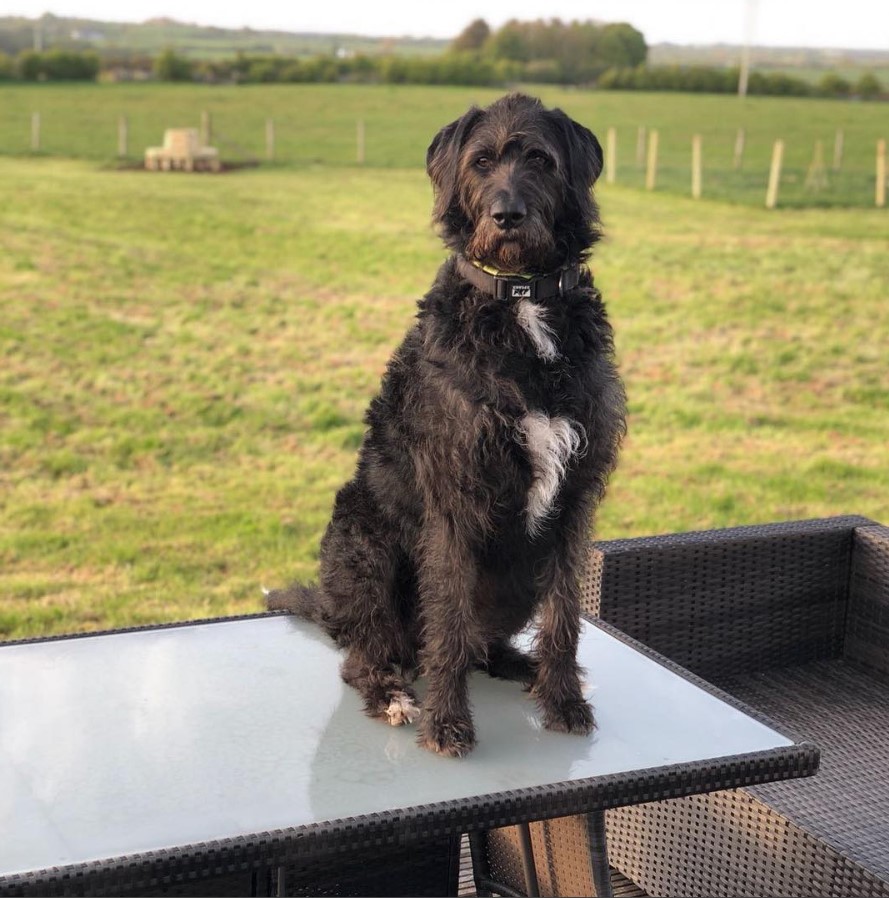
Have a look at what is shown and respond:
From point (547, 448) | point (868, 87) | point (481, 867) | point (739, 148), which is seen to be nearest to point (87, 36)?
point (739, 148)

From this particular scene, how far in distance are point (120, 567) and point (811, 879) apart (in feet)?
13.5

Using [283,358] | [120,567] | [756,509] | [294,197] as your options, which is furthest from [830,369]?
[294,197]

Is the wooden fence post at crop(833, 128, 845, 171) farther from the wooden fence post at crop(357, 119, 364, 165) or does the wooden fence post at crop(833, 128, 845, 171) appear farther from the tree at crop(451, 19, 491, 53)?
the wooden fence post at crop(357, 119, 364, 165)

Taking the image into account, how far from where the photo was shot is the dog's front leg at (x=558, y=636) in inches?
98.5

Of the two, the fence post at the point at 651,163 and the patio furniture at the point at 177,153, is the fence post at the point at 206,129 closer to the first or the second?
the patio furniture at the point at 177,153

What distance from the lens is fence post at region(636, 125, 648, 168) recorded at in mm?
18141

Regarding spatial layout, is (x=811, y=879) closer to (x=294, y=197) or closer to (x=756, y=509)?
(x=756, y=509)

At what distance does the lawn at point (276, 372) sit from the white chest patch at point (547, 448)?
273 centimetres

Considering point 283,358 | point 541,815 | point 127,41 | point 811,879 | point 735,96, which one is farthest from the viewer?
point 735,96

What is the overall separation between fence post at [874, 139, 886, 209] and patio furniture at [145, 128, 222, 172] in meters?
9.27

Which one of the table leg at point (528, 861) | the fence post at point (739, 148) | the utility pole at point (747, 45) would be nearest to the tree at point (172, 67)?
the utility pole at point (747, 45)

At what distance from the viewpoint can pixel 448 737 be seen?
7.66 ft

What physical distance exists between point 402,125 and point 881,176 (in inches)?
260

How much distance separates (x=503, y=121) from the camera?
2412mm
